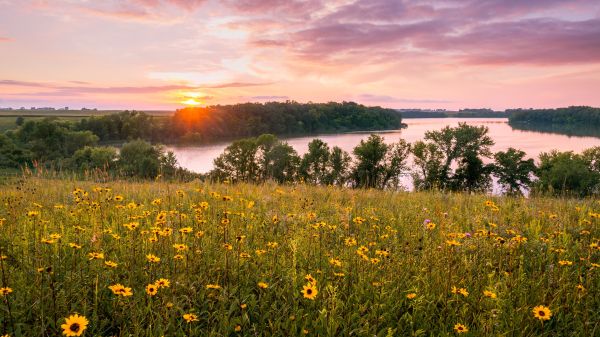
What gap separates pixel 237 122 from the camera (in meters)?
123

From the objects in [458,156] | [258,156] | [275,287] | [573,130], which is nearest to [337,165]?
[258,156]

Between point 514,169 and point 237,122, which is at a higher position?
point 237,122

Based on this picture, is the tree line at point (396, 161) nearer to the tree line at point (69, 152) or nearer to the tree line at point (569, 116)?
the tree line at point (69, 152)

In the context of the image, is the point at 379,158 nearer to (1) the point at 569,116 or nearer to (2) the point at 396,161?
(2) the point at 396,161

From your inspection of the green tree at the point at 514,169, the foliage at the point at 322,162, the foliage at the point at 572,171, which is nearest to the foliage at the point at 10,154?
the foliage at the point at 322,162

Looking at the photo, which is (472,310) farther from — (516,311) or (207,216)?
(207,216)

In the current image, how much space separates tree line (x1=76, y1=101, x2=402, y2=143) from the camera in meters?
99.3

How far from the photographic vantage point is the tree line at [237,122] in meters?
99.3

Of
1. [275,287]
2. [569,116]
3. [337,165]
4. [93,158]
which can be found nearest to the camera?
[275,287]

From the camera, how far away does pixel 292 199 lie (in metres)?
7.73

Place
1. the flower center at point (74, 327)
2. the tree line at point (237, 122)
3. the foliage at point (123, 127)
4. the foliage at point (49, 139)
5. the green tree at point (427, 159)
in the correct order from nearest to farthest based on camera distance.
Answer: the flower center at point (74, 327) → the green tree at point (427, 159) → the foliage at point (49, 139) → the foliage at point (123, 127) → the tree line at point (237, 122)

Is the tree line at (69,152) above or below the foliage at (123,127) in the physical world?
below

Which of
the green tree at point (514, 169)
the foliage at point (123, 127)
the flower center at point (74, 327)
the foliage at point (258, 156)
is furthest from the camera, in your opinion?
the foliage at point (123, 127)

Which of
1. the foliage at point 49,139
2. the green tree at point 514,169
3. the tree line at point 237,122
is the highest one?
the tree line at point 237,122
